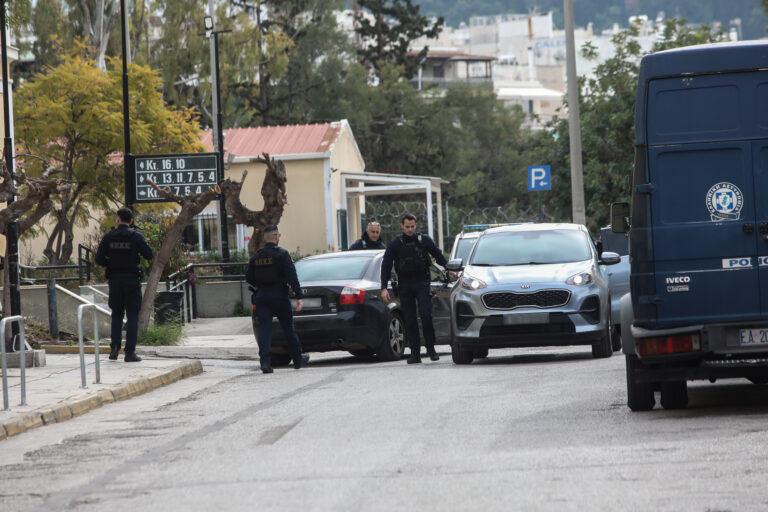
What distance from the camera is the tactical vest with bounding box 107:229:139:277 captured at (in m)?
16.5

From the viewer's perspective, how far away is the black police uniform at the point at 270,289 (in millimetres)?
15727

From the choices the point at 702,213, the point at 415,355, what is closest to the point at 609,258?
the point at 415,355

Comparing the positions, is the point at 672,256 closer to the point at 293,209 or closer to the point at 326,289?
the point at 326,289

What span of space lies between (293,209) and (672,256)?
3185 cm

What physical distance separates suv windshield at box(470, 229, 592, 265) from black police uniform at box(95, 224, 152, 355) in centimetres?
433

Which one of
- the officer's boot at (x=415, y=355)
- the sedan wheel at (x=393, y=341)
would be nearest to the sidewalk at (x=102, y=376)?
the sedan wheel at (x=393, y=341)

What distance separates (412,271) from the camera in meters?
16.3

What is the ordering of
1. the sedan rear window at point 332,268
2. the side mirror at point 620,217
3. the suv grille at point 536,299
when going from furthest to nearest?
the sedan rear window at point 332,268 → the suv grille at point 536,299 → the side mirror at point 620,217

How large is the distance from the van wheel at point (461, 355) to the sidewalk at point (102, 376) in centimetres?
337

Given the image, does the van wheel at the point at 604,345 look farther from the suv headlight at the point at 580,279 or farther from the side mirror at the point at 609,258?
the side mirror at the point at 609,258

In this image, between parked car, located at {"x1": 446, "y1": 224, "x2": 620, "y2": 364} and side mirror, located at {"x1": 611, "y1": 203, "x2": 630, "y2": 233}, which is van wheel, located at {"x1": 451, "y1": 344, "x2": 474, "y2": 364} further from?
side mirror, located at {"x1": 611, "y1": 203, "x2": 630, "y2": 233}

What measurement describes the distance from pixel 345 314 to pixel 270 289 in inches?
44.7

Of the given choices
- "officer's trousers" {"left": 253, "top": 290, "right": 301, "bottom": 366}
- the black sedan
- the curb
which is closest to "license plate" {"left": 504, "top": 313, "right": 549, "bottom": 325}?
the black sedan

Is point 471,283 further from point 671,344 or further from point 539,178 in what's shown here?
point 539,178
